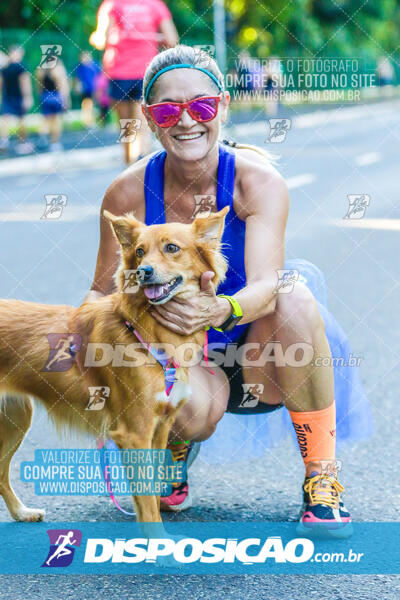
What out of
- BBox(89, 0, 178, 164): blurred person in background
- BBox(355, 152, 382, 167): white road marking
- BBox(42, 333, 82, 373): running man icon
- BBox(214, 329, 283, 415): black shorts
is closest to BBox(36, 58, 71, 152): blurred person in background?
BBox(355, 152, 382, 167): white road marking

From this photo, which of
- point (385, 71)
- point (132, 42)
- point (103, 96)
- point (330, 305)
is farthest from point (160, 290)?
point (385, 71)

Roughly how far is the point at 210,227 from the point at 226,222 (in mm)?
439

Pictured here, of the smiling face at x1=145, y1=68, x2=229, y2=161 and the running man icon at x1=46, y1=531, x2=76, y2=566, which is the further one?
the smiling face at x1=145, y1=68, x2=229, y2=161

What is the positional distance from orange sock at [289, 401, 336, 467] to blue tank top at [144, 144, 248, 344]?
372 millimetres

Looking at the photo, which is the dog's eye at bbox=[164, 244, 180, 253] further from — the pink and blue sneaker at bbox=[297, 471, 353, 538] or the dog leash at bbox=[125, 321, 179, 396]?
the pink and blue sneaker at bbox=[297, 471, 353, 538]

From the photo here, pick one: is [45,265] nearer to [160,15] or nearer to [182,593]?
[160,15]

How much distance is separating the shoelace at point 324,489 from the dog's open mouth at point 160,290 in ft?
2.85

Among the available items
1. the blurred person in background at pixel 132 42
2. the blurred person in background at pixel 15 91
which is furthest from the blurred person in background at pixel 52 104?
the blurred person in background at pixel 132 42

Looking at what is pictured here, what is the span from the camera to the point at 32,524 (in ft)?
10.5

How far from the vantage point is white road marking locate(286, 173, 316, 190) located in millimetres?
11383

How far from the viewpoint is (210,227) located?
285cm

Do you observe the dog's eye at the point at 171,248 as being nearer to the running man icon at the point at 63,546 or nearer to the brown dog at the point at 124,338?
the brown dog at the point at 124,338

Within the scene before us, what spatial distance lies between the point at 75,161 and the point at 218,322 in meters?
12.0

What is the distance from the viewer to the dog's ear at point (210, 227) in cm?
283
